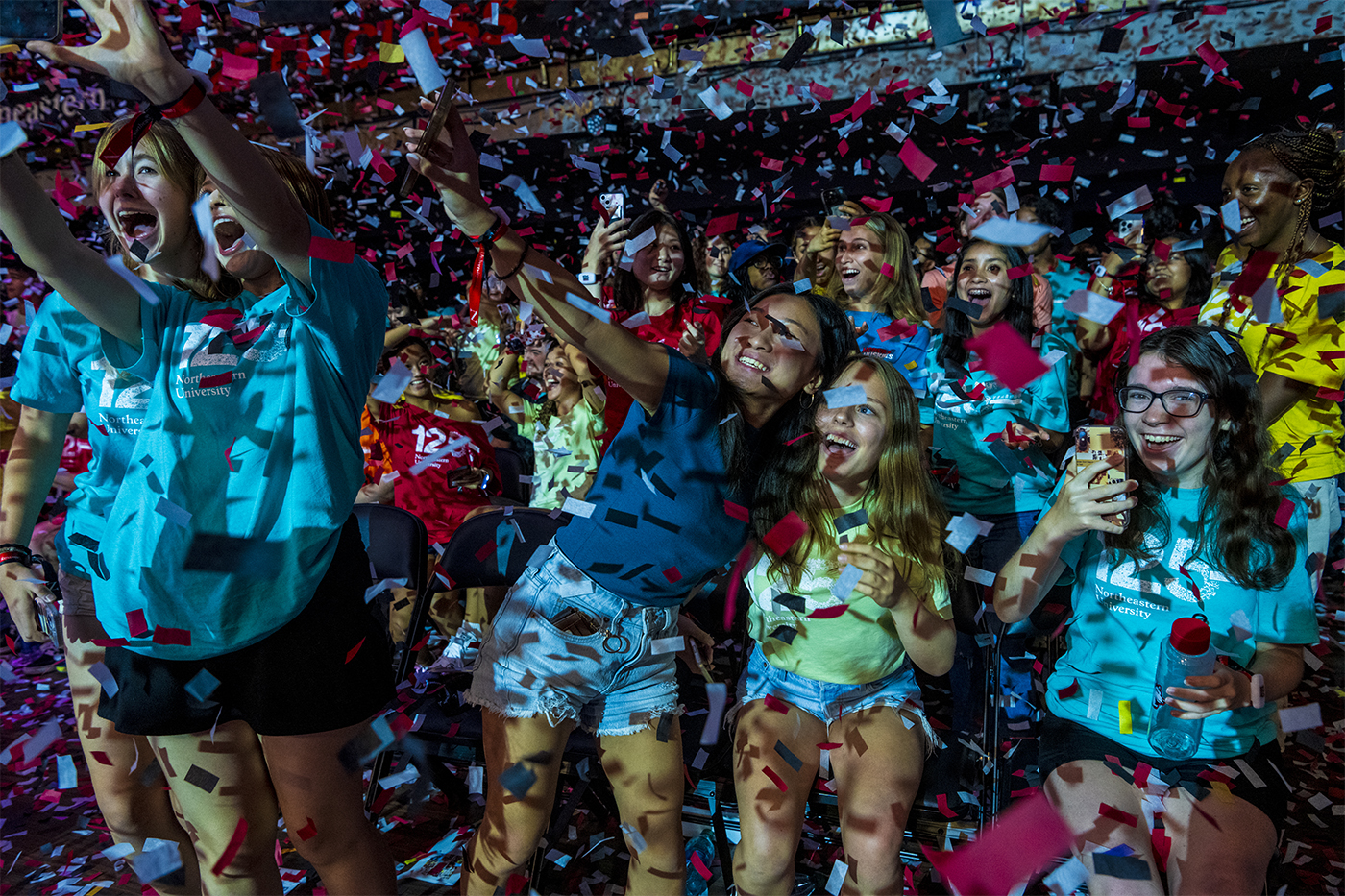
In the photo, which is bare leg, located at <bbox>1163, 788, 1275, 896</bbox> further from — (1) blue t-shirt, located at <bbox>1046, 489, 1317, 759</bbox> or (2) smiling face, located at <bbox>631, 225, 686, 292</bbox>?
(2) smiling face, located at <bbox>631, 225, 686, 292</bbox>

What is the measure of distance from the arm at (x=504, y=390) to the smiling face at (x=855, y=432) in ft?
9.21

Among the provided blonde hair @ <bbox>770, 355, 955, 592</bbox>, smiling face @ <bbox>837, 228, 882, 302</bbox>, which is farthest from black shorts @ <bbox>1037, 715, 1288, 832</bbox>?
smiling face @ <bbox>837, 228, 882, 302</bbox>

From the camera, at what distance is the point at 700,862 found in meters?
2.02

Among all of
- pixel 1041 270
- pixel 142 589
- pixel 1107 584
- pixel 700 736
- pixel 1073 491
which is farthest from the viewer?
pixel 1041 270

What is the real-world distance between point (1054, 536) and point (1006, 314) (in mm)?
1447

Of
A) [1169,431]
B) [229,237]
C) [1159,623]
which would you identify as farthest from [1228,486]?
[229,237]

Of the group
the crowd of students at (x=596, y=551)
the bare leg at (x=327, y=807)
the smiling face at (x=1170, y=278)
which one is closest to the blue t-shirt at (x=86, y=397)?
the crowd of students at (x=596, y=551)

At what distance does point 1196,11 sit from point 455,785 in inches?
270

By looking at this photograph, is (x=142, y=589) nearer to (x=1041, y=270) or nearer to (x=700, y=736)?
(x=700, y=736)

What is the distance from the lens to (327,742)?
1.32 meters

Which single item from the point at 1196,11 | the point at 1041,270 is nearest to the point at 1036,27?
the point at 1196,11

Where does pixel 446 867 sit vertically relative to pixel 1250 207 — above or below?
below

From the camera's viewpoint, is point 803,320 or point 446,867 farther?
point 446,867

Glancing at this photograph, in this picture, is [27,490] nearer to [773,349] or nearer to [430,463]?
[773,349]
